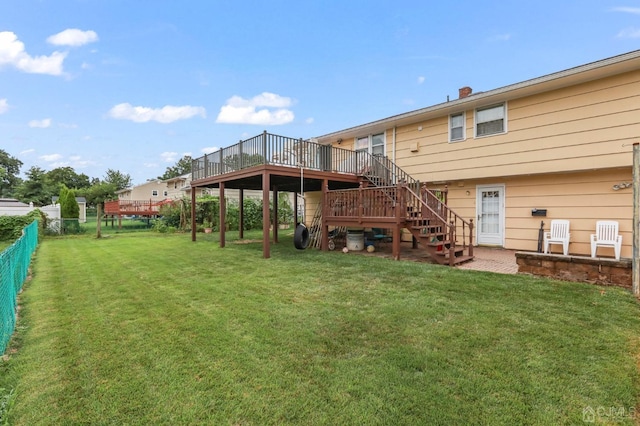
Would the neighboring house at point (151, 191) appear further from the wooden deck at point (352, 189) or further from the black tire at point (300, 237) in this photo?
the black tire at point (300, 237)

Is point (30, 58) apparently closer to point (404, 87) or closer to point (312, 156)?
point (312, 156)

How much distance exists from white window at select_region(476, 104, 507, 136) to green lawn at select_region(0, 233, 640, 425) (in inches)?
203

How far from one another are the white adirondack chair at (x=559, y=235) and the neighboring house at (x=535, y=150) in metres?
0.22

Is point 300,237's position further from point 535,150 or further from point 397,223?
point 535,150

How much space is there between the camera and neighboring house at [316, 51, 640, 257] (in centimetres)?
684

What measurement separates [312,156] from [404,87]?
9386 mm

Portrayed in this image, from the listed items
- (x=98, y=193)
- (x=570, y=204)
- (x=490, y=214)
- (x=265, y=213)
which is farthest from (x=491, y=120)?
(x=98, y=193)

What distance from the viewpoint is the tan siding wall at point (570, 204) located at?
695cm

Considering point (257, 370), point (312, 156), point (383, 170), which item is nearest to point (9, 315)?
point (257, 370)

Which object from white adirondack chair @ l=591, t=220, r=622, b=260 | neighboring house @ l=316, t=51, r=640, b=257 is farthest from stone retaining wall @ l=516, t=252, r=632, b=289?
neighboring house @ l=316, t=51, r=640, b=257

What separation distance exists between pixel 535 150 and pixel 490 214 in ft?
6.95

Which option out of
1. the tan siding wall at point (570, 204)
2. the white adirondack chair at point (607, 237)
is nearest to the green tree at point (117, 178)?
the tan siding wall at point (570, 204)

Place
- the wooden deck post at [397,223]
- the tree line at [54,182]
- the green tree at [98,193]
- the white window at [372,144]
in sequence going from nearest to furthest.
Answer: the wooden deck post at [397,223], the white window at [372,144], the tree line at [54,182], the green tree at [98,193]

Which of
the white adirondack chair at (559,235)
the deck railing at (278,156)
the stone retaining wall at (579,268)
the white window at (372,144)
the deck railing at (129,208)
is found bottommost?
the stone retaining wall at (579,268)
